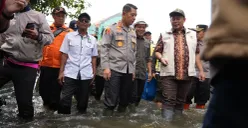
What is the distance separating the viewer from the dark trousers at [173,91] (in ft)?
17.3

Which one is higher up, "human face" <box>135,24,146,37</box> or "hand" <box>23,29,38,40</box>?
"human face" <box>135,24,146,37</box>

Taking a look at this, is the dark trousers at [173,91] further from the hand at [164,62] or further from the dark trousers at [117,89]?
the dark trousers at [117,89]

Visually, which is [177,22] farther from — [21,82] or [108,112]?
[21,82]

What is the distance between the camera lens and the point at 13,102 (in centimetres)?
664

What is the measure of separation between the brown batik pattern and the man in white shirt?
1494 mm

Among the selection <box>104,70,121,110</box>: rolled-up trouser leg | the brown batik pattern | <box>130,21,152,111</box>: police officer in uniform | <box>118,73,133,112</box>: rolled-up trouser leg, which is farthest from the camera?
<box>130,21,152,111</box>: police officer in uniform

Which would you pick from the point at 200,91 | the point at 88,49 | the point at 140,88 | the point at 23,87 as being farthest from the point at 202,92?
the point at 23,87

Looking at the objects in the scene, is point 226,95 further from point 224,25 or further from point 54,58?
point 54,58

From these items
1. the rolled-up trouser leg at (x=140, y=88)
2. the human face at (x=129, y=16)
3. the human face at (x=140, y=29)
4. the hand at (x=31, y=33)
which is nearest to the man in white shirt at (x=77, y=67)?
the human face at (x=129, y=16)

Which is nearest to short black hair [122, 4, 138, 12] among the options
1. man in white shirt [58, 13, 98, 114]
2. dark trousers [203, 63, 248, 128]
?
man in white shirt [58, 13, 98, 114]

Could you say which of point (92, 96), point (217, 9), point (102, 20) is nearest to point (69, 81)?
point (92, 96)

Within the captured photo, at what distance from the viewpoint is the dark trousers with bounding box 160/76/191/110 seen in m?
5.26

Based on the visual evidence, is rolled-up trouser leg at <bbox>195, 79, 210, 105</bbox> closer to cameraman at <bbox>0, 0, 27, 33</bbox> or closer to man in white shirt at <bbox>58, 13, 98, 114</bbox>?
man in white shirt at <bbox>58, 13, 98, 114</bbox>

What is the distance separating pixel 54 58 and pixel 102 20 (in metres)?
34.4
